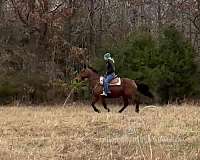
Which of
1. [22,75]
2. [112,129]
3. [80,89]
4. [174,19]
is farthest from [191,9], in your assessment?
[112,129]

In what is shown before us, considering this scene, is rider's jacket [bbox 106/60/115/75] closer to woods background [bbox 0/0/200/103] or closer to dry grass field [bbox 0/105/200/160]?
dry grass field [bbox 0/105/200/160]

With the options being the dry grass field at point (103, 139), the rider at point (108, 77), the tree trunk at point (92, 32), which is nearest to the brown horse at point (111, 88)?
the rider at point (108, 77)

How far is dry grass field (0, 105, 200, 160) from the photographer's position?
9.37 meters

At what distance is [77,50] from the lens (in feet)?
101

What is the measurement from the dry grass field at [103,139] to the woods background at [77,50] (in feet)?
40.5

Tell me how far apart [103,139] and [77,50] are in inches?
779

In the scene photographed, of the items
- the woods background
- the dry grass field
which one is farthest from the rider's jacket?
the woods background

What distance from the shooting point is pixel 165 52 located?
93.9 feet

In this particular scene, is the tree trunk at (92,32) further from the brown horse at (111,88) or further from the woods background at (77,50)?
the brown horse at (111,88)

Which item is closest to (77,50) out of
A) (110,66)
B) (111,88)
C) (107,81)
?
(111,88)

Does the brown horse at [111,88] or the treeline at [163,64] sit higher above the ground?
the treeline at [163,64]

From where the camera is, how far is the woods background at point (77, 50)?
92.7ft

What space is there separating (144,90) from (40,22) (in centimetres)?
972

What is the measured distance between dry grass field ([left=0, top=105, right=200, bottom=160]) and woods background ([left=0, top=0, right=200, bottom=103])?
1234 centimetres
